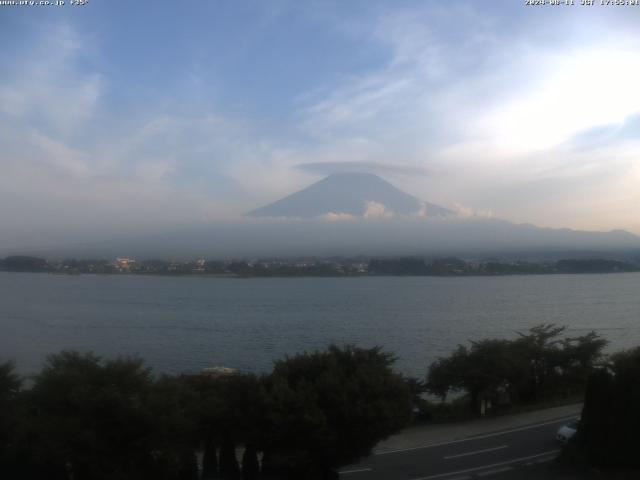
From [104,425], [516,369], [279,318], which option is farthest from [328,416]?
[279,318]

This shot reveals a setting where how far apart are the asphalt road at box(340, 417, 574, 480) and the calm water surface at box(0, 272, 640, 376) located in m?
6.27

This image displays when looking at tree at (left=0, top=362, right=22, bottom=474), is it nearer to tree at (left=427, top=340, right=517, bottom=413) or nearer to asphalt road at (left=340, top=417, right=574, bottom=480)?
asphalt road at (left=340, top=417, right=574, bottom=480)

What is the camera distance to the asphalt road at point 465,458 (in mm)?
6750

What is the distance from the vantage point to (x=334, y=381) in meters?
5.98

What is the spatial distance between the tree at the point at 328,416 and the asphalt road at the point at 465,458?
2.97 ft

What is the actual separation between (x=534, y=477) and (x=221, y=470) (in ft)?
10.2

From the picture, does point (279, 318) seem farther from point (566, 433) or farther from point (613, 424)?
point (613, 424)

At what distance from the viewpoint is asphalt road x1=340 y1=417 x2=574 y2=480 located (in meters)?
6.75

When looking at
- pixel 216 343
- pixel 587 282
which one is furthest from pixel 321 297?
pixel 587 282

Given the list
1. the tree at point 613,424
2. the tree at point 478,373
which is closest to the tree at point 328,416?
the tree at point 613,424

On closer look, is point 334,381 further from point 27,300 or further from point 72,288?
point 72,288

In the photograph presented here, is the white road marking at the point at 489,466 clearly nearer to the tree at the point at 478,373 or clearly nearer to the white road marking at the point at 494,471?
the white road marking at the point at 494,471

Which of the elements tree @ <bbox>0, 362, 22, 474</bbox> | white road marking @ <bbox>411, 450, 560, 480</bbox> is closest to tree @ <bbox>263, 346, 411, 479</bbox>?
white road marking @ <bbox>411, 450, 560, 480</bbox>

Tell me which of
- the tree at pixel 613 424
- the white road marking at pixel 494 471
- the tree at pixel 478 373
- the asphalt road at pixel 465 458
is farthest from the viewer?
the tree at pixel 478 373
